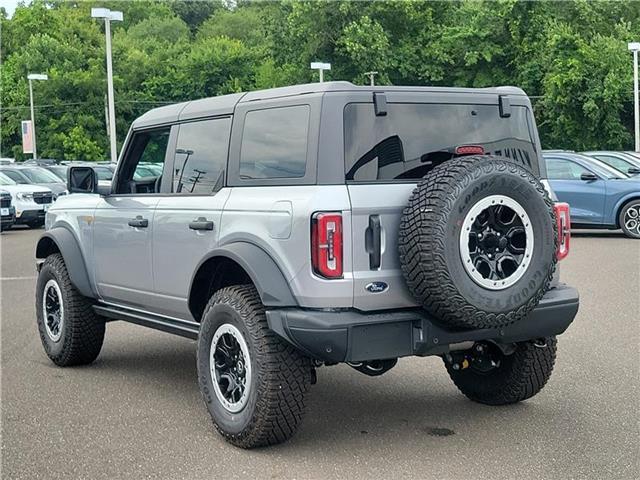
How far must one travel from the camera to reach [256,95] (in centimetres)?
593

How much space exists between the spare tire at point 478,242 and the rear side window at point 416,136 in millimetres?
282

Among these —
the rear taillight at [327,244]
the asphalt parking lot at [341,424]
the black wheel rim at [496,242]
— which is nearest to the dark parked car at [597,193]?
the asphalt parking lot at [341,424]

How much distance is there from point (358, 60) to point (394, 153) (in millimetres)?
49734

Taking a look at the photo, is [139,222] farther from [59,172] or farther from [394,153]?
[59,172]

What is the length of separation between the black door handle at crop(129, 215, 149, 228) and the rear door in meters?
1.97

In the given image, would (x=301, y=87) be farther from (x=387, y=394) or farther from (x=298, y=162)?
(x=387, y=394)

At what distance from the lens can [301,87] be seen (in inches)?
219

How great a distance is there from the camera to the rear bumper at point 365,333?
16.4 ft

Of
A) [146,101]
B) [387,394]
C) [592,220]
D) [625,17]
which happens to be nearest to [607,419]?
[387,394]

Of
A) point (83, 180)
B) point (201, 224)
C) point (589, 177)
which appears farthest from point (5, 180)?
point (201, 224)

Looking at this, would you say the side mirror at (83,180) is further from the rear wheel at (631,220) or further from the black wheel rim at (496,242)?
the rear wheel at (631,220)

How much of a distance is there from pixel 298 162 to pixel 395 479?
1.78m

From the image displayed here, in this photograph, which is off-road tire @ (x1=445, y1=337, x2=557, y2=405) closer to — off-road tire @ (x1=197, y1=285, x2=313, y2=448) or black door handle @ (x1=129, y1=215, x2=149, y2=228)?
off-road tire @ (x1=197, y1=285, x2=313, y2=448)

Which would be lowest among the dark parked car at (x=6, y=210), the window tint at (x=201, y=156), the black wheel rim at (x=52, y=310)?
the dark parked car at (x=6, y=210)
